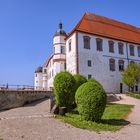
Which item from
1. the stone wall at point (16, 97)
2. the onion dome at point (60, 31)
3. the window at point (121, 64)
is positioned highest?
the onion dome at point (60, 31)

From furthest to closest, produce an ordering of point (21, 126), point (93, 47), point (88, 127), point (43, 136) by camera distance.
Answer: point (93, 47)
point (88, 127)
point (21, 126)
point (43, 136)

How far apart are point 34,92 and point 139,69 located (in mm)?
17389

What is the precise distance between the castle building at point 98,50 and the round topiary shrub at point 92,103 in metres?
23.1

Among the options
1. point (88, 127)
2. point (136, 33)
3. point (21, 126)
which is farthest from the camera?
point (136, 33)

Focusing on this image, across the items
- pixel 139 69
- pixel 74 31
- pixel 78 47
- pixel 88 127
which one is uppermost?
pixel 74 31

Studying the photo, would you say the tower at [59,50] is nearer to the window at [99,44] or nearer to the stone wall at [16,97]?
the window at [99,44]

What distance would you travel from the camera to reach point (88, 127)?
13.8m

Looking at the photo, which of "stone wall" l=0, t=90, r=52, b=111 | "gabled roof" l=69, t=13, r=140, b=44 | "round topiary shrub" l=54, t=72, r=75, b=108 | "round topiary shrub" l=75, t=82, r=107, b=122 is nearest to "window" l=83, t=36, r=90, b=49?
"gabled roof" l=69, t=13, r=140, b=44

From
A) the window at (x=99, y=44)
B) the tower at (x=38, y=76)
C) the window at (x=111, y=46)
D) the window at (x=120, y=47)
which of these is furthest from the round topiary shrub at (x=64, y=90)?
the tower at (x=38, y=76)

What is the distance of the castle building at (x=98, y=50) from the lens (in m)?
40.1

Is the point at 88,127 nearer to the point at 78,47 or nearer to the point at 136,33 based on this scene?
the point at 78,47

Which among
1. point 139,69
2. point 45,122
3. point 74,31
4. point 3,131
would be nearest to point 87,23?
point 74,31

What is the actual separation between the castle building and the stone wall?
7648mm

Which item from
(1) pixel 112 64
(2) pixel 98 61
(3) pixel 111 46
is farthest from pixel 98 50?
(1) pixel 112 64
